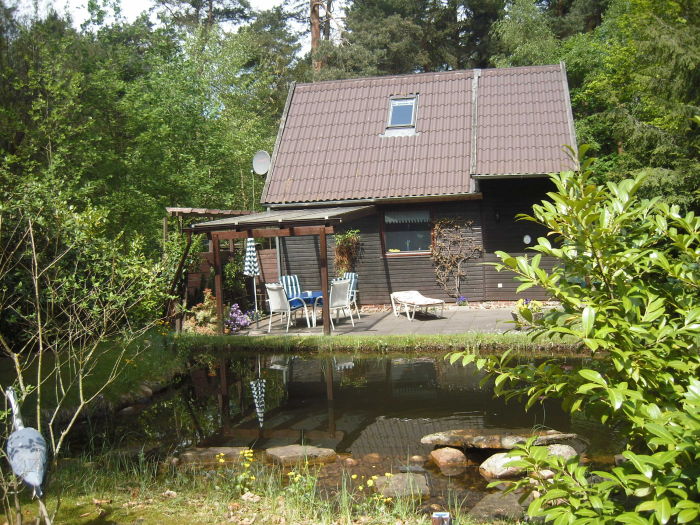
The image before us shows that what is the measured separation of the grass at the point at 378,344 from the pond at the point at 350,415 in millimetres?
270

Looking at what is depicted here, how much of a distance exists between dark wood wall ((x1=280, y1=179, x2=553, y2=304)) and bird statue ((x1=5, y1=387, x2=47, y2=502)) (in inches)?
444

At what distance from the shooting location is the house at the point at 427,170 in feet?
46.0

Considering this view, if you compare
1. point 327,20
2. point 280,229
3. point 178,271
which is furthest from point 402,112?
point 327,20

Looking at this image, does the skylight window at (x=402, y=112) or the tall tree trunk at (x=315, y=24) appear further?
the tall tree trunk at (x=315, y=24)

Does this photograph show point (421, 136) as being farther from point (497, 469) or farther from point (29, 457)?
point (29, 457)

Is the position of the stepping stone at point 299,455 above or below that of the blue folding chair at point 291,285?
below

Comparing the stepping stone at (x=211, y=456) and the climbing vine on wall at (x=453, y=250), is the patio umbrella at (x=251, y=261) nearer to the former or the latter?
the climbing vine on wall at (x=453, y=250)

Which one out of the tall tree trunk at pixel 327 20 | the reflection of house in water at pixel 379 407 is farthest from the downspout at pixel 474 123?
the tall tree trunk at pixel 327 20

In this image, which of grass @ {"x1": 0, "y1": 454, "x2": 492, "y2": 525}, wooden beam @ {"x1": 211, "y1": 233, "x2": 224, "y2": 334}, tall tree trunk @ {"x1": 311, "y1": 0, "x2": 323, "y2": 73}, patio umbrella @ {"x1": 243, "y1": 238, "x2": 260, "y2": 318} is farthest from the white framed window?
tall tree trunk @ {"x1": 311, "y1": 0, "x2": 323, "y2": 73}

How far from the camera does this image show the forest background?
703cm

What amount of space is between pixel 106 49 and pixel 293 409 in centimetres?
1057

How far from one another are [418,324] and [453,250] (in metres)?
2.74

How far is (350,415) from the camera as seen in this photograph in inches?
291

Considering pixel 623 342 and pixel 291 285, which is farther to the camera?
pixel 291 285
